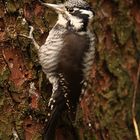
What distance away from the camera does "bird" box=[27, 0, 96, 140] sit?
14.5 ft

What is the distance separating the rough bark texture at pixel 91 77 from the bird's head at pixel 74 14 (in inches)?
4.4

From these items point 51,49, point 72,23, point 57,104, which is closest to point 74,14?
point 72,23

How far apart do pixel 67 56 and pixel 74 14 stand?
0.32 metres

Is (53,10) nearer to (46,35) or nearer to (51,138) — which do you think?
(46,35)

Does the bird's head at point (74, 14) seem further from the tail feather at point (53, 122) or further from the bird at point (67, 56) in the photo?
the tail feather at point (53, 122)

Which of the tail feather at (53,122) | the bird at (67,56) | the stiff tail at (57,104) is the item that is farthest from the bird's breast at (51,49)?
the tail feather at (53,122)

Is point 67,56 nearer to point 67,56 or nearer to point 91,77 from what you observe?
A: point 67,56

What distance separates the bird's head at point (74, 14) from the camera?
4.51 m

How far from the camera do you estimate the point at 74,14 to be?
4.57 m

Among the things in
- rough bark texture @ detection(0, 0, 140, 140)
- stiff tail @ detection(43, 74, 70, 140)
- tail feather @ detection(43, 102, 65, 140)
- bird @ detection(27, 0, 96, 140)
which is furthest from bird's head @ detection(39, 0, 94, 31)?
tail feather @ detection(43, 102, 65, 140)

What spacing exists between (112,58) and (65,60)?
102 cm

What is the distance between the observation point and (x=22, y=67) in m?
4.58

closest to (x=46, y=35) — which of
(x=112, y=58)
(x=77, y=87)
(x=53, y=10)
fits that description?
(x=53, y=10)

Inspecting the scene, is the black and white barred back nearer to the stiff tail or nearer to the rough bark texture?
the stiff tail
